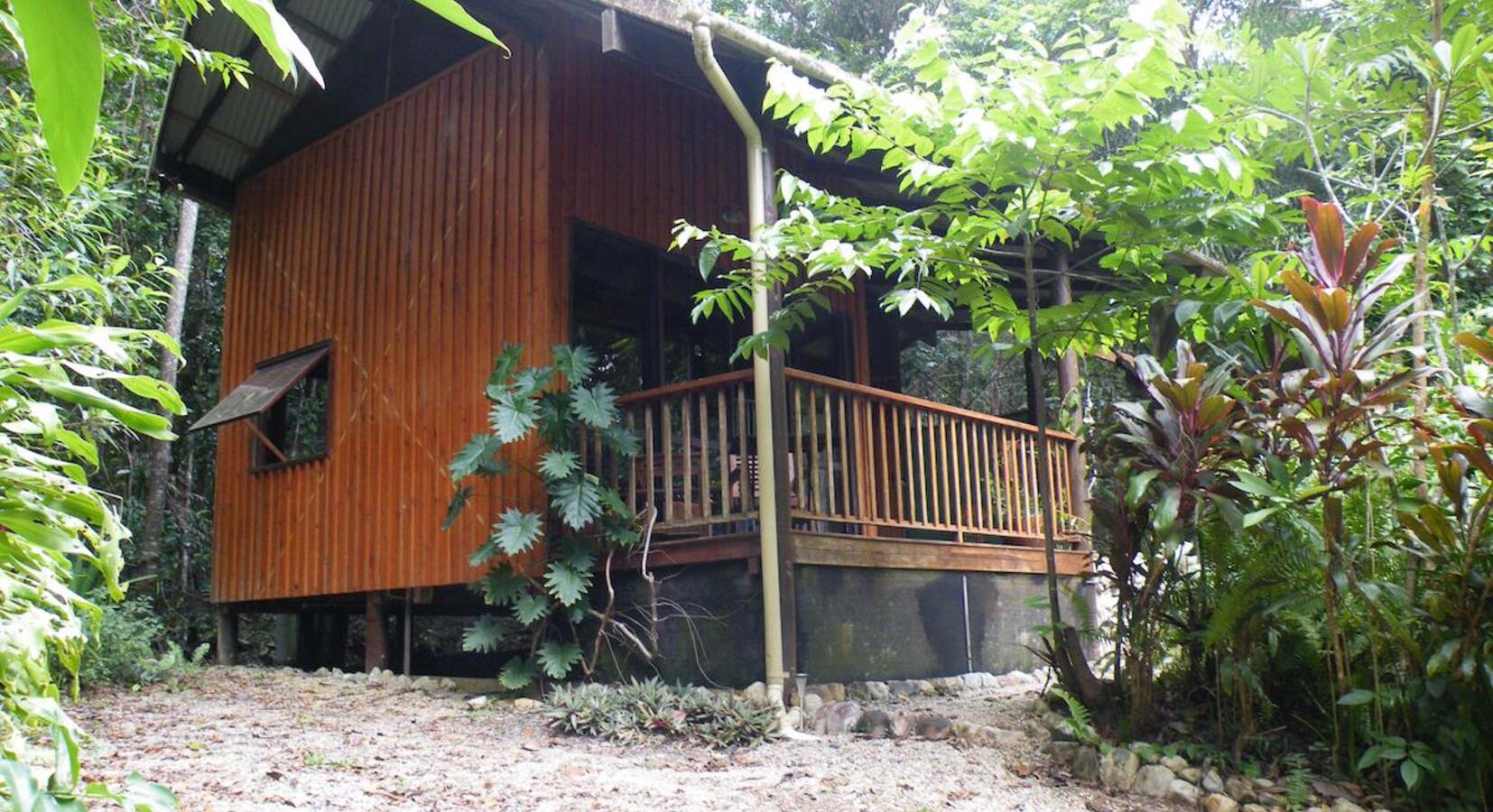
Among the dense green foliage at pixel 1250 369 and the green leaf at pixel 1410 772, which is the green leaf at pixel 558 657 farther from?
the green leaf at pixel 1410 772

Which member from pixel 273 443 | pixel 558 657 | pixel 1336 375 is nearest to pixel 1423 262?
pixel 1336 375

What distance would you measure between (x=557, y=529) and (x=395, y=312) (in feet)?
7.84

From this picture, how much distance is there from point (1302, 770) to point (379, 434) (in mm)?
6097

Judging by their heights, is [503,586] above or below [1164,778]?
above

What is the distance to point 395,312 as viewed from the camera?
7934mm

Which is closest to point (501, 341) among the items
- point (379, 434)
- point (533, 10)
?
point (379, 434)

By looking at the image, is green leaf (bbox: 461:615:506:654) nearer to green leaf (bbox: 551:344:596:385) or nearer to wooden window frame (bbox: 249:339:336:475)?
green leaf (bbox: 551:344:596:385)

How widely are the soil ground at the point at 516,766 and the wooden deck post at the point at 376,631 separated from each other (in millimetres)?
1853

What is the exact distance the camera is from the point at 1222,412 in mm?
4016

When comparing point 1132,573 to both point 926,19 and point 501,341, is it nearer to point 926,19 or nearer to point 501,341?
point 926,19

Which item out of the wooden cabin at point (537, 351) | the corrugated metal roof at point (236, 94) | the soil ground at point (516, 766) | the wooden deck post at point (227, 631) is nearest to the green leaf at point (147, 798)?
the soil ground at point (516, 766)

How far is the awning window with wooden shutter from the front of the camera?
8.00 m

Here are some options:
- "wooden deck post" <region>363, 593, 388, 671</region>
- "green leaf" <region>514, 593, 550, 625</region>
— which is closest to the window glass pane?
"wooden deck post" <region>363, 593, 388, 671</region>

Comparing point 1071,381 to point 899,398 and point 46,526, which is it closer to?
point 899,398
